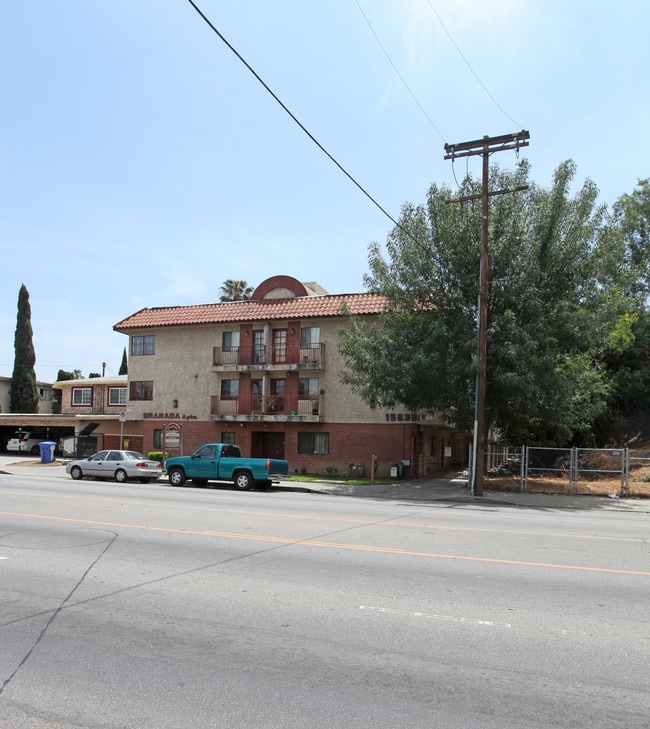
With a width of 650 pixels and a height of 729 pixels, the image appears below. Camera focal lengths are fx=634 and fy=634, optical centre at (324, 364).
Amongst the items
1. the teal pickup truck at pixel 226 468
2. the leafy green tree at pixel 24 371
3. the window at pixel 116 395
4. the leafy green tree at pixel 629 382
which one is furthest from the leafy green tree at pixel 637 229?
the leafy green tree at pixel 24 371

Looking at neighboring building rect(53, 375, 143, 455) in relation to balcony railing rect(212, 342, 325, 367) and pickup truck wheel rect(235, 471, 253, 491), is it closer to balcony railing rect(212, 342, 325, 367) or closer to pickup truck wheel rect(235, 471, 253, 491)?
balcony railing rect(212, 342, 325, 367)

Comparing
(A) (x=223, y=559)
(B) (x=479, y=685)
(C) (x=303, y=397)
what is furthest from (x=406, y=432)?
(B) (x=479, y=685)

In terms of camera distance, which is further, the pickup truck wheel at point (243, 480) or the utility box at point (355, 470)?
the utility box at point (355, 470)

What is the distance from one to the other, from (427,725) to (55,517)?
1040 cm

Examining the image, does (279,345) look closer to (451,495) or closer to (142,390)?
(142,390)

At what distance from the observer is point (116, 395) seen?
41.3 m

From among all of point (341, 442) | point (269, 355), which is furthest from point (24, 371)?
point (341, 442)

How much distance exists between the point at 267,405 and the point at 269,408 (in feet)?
0.62

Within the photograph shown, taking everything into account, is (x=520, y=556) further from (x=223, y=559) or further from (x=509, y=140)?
(x=509, y=140)

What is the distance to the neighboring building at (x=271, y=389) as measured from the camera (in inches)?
1210

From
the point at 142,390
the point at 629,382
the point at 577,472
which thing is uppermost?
the point at 629,382

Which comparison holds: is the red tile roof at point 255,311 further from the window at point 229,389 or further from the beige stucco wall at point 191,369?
the window at point 229,389

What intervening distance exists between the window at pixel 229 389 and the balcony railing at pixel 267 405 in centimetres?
29

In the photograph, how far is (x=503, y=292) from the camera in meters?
23.1
